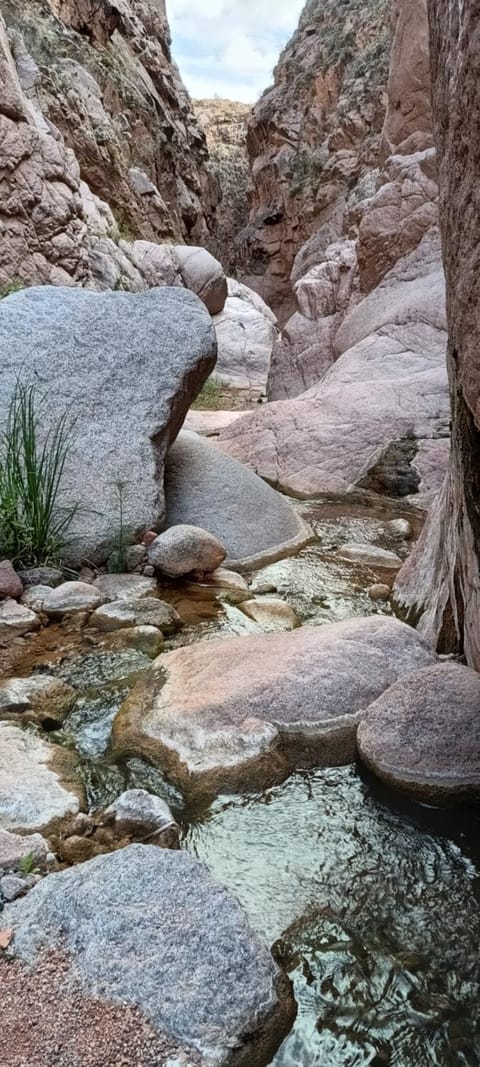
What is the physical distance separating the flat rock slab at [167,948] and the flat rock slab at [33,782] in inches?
14.1

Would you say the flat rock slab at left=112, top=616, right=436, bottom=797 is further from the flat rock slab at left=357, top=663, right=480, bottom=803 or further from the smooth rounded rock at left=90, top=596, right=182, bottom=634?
the smooth rounded rock at left=90, top=596, right=182, bottom=634

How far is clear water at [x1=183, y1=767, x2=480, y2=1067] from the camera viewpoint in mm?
1442

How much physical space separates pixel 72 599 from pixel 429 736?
2018 mm

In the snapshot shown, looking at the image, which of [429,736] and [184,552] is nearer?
[429,736]

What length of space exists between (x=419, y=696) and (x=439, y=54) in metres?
1.81

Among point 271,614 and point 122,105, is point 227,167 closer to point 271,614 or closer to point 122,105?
point 122,105

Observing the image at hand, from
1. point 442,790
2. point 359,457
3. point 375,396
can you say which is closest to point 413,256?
point 375,396

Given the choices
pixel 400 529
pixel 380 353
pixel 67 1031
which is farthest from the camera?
pixel 380 353

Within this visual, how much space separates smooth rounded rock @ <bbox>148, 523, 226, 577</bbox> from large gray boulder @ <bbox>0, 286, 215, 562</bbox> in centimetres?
20

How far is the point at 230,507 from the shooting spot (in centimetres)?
495

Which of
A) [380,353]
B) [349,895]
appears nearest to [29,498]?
[349,895]

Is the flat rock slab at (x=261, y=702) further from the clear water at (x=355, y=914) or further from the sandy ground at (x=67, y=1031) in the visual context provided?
the sandy ground at (x=67, y=1031)

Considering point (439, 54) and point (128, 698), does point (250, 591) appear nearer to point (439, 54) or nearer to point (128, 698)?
point (128, 698)

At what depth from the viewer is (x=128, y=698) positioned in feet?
9.05
